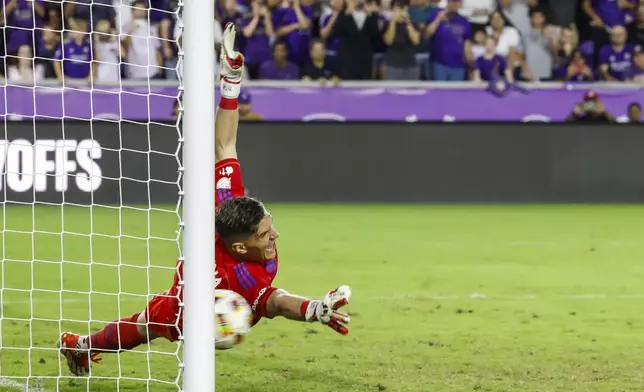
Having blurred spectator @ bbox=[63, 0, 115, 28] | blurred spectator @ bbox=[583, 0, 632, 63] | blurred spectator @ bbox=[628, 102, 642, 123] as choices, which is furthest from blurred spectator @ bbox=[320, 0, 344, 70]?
blurred spectator @ bbox=[628, 102, 642, 123]

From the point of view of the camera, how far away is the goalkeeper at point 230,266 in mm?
5176

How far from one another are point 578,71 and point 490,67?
51.2 inches

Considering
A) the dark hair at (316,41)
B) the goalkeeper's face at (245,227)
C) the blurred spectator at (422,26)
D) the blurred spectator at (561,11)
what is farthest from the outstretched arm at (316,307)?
the blurred spectator at (561,11)

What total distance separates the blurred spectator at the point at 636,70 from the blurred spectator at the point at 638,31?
241mm

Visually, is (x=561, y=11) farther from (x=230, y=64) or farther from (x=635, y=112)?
(x=230, y=64)

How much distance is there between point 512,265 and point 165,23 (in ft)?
24.0

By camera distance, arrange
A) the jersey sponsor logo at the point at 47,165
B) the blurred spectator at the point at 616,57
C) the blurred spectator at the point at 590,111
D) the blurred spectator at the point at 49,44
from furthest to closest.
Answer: the blurred spectator at the point at 616,57 < the blurred spectator at the point at 590,111 < the blurred spectator at the point at 49,44 < the jersey sponsor logo at the point at 47,165

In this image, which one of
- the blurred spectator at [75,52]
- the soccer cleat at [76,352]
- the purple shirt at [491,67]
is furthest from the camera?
the purple shirt at [491,67]

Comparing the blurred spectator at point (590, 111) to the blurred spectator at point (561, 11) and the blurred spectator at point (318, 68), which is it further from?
the blurred spectator at point (318, 68)

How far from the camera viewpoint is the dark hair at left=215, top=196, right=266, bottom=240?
5.20 m

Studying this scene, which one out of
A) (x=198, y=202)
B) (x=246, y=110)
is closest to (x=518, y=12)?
(x=246, y=110)

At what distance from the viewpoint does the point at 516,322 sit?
761cm

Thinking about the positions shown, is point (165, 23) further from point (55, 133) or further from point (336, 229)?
point (336, 229)

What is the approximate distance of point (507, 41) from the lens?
667 inches
